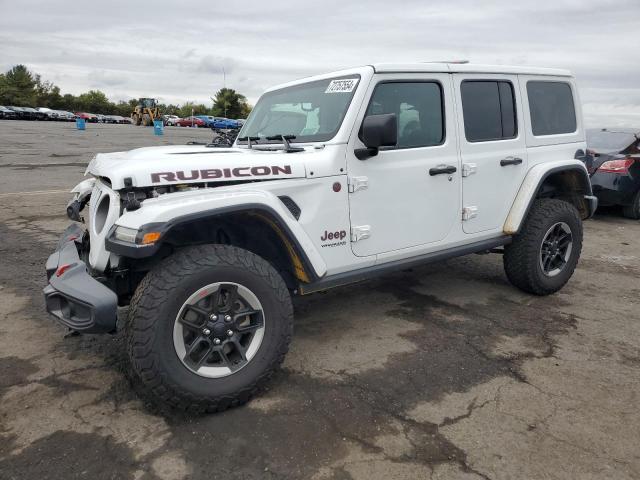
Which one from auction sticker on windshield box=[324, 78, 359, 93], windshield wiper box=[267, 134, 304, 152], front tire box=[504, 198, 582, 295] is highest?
auction sticker on windshield box=[324, 78, 359, 93]

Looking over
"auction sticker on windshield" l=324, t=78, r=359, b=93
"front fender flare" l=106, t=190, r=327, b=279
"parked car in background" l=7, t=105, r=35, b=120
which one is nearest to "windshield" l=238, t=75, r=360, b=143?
"auction sticker on windshield" l=324, t=78, r=359, b=93

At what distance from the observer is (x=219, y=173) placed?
2852 millimetres

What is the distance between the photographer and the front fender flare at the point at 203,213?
2.52 metres

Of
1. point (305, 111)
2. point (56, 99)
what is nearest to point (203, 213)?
point (305, 111)

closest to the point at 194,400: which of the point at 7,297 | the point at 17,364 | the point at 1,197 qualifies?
the point at 17,364

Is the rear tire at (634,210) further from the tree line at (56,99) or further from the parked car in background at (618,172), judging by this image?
the tree line at (56,99)

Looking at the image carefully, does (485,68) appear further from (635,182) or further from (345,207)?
(635,182)

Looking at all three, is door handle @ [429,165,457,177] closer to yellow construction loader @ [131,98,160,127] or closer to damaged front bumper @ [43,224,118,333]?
damaged front bumper @ [43,224,118,333]

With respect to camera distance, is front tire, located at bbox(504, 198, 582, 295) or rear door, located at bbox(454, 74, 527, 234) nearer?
rear door, located at bbox(454, 74, 527, 234)

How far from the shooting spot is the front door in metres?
3.38

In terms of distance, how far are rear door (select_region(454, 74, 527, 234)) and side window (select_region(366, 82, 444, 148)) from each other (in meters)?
0.22

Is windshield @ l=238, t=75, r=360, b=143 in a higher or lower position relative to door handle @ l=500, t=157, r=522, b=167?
higher

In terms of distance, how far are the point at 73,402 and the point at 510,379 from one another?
8.52 ft

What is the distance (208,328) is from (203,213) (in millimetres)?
619
